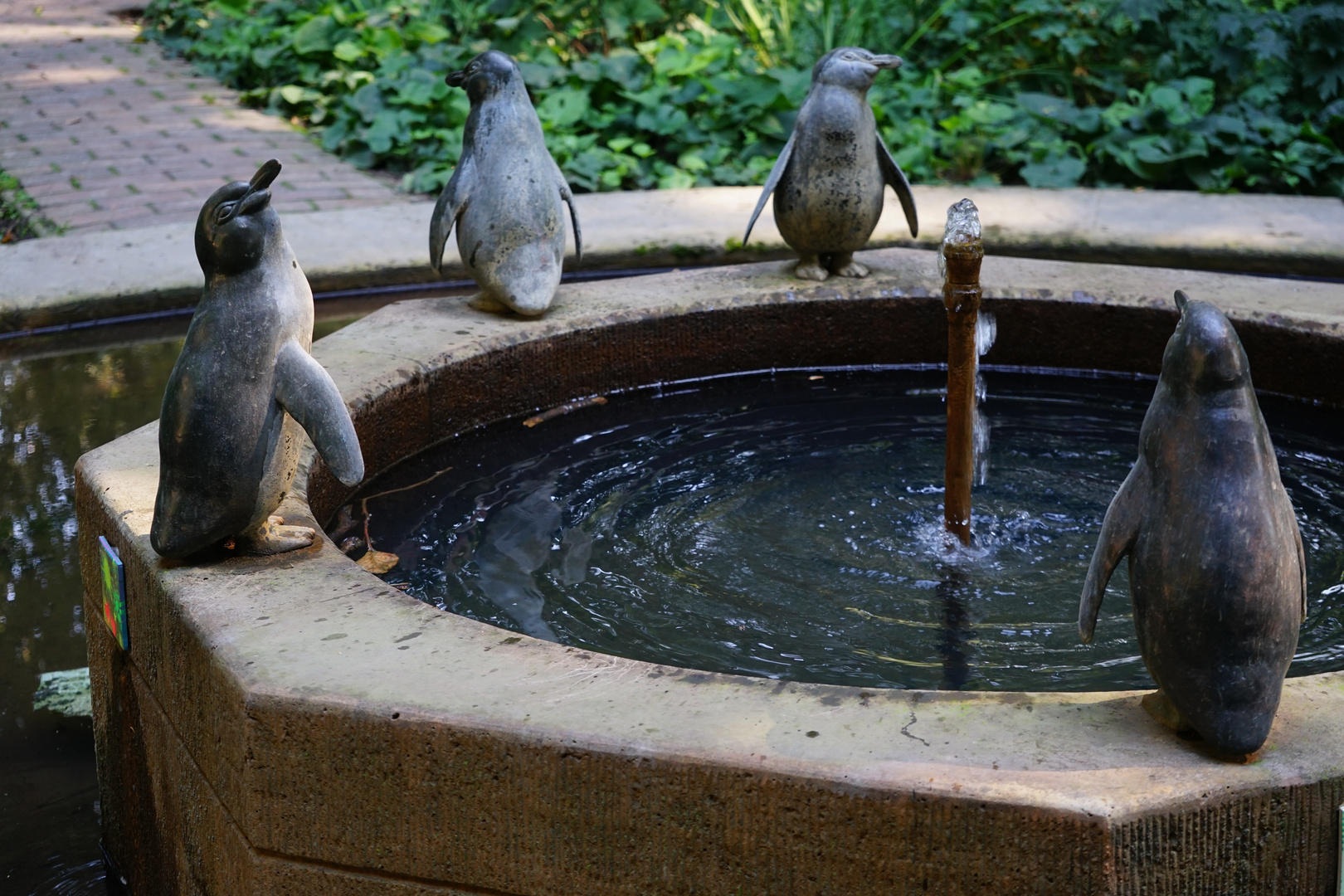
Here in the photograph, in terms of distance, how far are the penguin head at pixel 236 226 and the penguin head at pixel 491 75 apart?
1574mm

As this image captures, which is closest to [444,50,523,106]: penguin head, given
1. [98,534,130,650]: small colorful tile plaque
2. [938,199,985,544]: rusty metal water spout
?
[938,199,985,544]: rusty metal water spout

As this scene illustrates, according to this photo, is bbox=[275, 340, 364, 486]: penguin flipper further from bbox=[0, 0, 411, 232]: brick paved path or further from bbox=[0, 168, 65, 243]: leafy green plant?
bbox=[0, 168, 65, 243]: leafy green plant

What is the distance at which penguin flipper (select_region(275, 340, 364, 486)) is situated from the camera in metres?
2.29

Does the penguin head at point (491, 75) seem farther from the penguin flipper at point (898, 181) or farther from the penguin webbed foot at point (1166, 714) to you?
the penguin webbed foot at point (1166, 714)

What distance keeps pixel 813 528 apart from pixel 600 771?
1429 mm

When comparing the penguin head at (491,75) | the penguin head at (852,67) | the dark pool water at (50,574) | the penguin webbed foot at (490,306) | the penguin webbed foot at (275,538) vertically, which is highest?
the penguin head at (491,75)

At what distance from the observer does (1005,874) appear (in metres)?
1.75

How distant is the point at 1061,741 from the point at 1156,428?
0.45 m

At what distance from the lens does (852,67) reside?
3961 mm

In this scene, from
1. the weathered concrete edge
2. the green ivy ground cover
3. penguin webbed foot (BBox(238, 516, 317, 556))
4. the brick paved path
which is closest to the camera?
penguin webbed foot (BBox(238, 516, 317, 556))

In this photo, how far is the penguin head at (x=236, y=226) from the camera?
2277 millimetres

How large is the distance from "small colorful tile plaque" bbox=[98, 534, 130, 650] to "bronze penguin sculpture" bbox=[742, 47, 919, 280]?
2.15 meters

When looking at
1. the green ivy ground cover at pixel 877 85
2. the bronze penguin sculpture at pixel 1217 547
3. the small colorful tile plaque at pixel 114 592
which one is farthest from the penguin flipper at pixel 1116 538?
the green ivy ground cover at pixel 877 85

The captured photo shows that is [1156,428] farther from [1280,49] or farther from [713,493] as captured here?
[1280,49]
